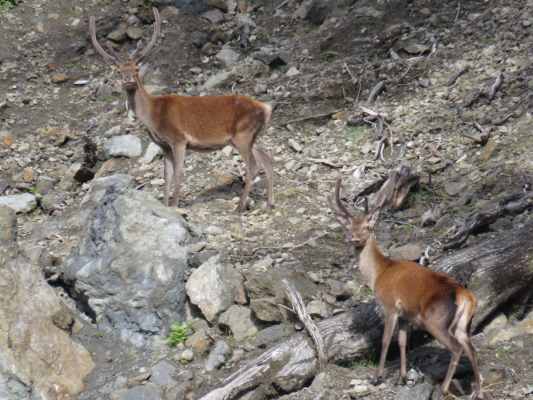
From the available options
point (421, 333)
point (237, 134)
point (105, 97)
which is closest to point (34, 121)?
point (105, 97)

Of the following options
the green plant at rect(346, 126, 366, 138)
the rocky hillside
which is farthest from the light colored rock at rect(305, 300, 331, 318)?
the green plant at rect(346, 126, 366, 138)

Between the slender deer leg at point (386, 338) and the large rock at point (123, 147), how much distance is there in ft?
20.8

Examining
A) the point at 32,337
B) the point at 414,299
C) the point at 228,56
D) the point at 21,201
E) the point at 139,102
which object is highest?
the point at 139,102

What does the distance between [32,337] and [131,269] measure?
4.39 feet

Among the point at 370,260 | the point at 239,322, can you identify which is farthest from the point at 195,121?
the point at 370,260

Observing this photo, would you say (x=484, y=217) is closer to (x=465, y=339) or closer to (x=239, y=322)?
(x=465, y=339)

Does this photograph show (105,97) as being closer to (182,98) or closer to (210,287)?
(182,98)

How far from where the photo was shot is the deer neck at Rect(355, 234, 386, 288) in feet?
19.0

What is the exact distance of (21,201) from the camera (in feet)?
30.7

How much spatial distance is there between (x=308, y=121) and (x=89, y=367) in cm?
624

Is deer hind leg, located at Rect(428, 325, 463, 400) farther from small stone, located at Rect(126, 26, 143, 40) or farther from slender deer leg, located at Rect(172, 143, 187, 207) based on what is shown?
small stone, located at Rect(126, 26, 143, 40)

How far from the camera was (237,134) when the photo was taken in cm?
880

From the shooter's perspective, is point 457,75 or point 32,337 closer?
point 32,337

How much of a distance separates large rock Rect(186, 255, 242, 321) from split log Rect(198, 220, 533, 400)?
3.90 ft
